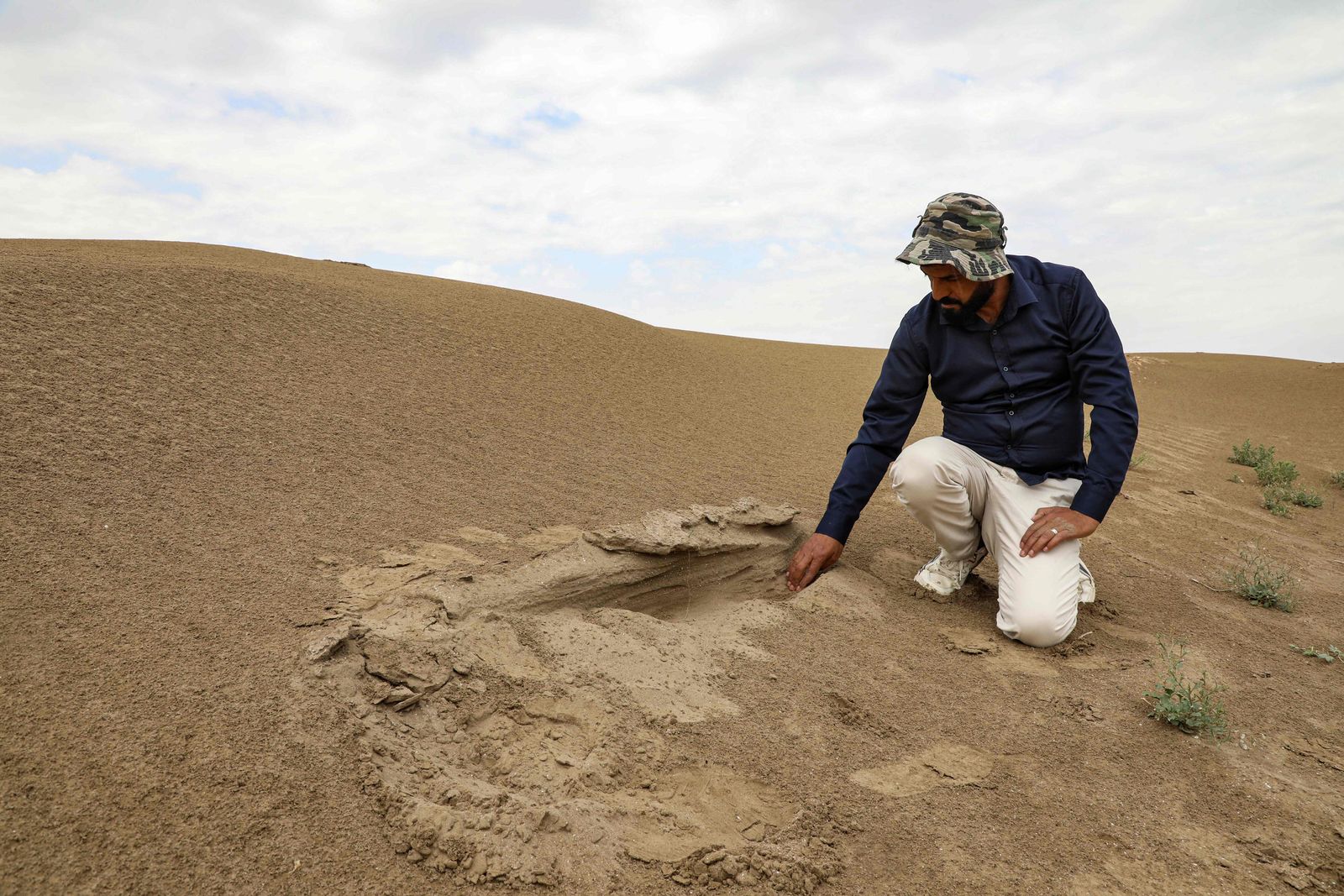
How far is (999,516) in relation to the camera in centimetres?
320

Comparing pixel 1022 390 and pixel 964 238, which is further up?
pixel 964 238

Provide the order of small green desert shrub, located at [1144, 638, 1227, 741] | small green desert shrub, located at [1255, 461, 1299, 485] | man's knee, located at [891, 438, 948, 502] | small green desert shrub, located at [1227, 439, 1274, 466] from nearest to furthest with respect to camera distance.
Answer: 1. small green desert shrub, located at [1144, 638, 1227, 741]
2. man's knee, located at [891, 438, 948, 502]
3. small green desert shrub, located at [1255, 461, 1299, 485]
4. small green desert shrub, located at [1227, 439, 1274, 466]

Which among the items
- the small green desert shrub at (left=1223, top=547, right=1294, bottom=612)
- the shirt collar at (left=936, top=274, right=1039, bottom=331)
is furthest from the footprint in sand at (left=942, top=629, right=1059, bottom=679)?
the small green desert shrub at (left=1223, top=547, right=1294, bottom=612)

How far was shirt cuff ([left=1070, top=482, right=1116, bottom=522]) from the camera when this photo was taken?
290cm

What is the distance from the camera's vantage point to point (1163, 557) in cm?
422

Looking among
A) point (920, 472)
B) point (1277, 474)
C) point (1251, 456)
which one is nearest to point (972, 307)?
point (920, 472)

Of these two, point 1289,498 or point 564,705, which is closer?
point 564,705

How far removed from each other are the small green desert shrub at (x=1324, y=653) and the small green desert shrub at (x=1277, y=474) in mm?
4466

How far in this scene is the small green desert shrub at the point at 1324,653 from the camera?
292 cm

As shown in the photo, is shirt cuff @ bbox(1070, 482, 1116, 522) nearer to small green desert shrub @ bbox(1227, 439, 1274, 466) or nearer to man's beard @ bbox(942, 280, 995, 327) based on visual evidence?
man's beard @ bbox(942, 280, 995, 327)

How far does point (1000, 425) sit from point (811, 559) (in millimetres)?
886

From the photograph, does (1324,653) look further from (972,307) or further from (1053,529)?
(972,307)

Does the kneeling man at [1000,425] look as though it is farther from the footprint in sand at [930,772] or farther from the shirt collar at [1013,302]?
the footprint in sand at [930,772]

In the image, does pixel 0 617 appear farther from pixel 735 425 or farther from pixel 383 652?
pixel 735 425
